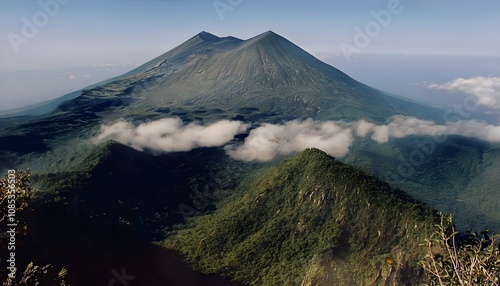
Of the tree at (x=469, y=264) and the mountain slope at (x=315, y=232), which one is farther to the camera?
the mountain slope at (x=315, y=232)

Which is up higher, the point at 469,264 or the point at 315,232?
the point at 469,264

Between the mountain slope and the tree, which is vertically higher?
the tree

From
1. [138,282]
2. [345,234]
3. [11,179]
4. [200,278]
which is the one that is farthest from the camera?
[345,234]

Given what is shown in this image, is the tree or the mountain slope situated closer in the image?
the tree

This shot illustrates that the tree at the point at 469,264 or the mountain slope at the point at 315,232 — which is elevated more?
the tree at the point at 469,264

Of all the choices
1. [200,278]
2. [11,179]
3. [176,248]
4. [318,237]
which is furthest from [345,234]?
[11,179]

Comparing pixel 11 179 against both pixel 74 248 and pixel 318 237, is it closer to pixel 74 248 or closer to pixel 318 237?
pixel 74 248

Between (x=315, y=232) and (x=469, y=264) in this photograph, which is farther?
(x=315, y=232)

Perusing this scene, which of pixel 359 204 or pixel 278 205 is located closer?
pixel 359 204
